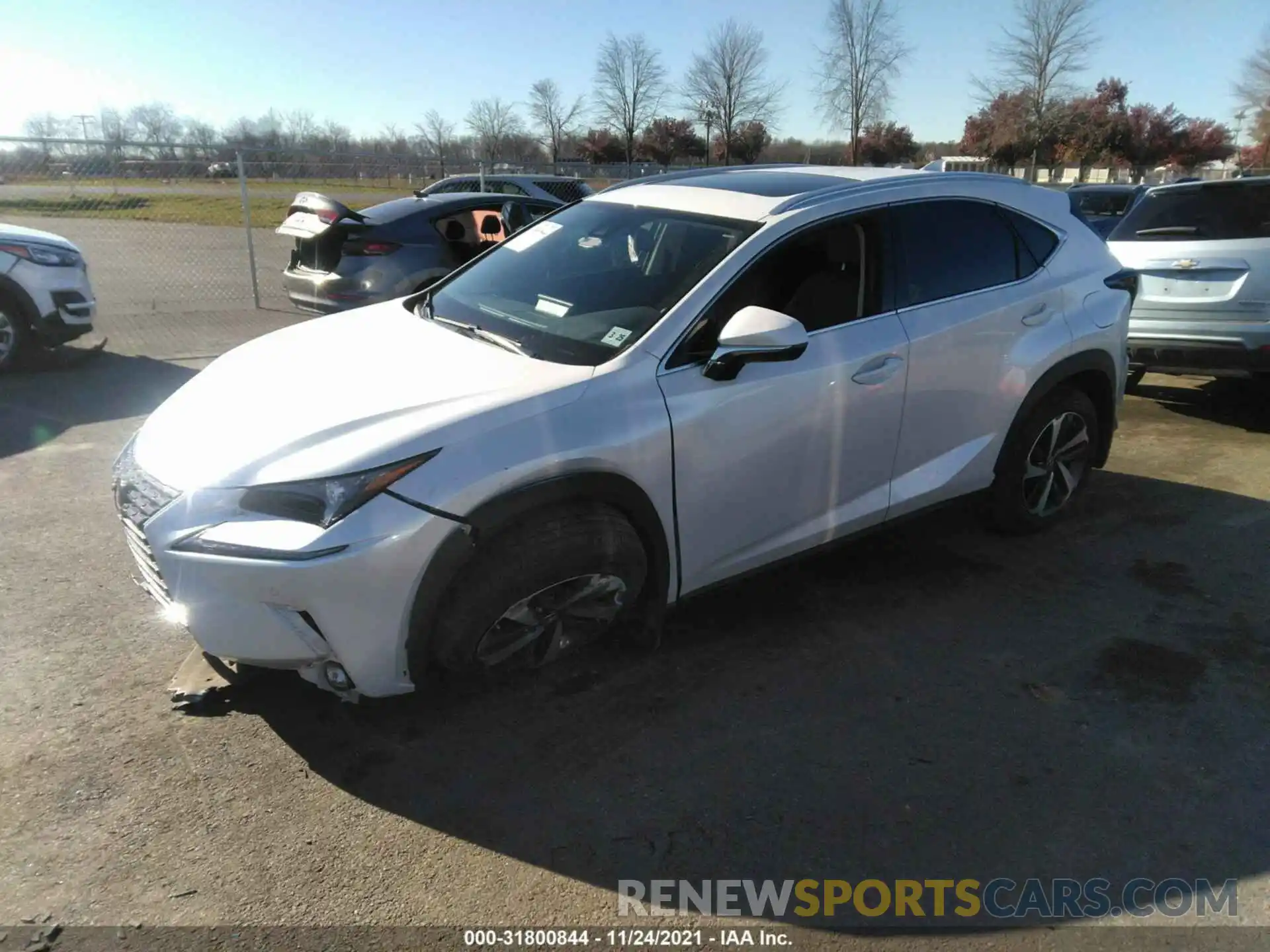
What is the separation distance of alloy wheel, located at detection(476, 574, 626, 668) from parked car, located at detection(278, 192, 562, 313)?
18.8 feet

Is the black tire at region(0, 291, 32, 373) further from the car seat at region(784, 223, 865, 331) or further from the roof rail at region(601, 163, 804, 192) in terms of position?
the car seat at region(784, 223, 865, 331)

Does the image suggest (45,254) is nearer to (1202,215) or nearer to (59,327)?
(59,327)

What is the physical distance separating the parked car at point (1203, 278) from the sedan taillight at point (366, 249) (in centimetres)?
602

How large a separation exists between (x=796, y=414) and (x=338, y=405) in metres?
1.61

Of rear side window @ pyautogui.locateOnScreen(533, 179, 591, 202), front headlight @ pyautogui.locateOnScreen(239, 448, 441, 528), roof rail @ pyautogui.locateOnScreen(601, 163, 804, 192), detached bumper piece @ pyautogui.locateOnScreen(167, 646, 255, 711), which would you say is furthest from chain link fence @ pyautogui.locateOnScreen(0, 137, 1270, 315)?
front headlight @ pyautogui.locateOnScreen(239, 448, 441, 528)

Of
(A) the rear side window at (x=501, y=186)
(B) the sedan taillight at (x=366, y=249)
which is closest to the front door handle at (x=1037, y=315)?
(B) the sedan taillight at (x=366, y=249)

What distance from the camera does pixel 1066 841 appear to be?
8.55 feet

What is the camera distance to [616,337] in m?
3.27

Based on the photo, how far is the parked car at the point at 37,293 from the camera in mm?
7605

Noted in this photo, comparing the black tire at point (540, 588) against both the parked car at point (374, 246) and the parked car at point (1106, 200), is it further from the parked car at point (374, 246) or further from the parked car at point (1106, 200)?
the parked car at point (1106, 200)

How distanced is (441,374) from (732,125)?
4236 cm

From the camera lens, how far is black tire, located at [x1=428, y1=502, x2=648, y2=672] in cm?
282

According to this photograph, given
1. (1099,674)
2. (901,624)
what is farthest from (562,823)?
(1099,674)

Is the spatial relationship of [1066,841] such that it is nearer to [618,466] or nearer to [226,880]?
[618,466]
